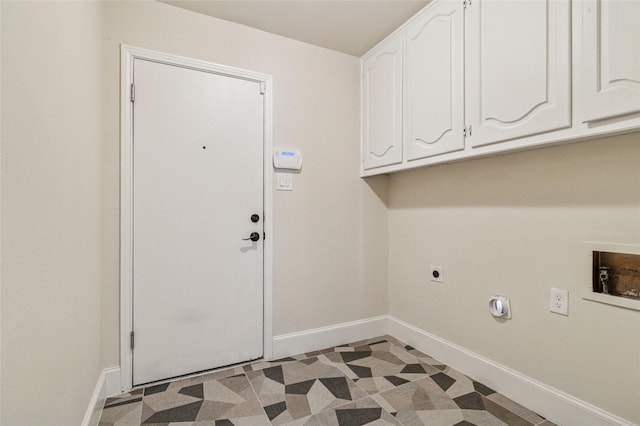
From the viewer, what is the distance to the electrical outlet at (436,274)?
2203 millimetres

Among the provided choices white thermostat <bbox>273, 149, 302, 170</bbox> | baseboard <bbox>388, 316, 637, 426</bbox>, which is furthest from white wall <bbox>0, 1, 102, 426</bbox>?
baseboard <bbox>388, 316, 637, 426</bbox>

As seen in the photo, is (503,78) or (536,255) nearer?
(503,78)

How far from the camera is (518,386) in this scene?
1.69 metres

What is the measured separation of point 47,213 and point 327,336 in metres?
2.03

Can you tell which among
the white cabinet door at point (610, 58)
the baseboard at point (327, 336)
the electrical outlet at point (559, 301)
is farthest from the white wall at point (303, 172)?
the white cabinet door at point (610, 58)

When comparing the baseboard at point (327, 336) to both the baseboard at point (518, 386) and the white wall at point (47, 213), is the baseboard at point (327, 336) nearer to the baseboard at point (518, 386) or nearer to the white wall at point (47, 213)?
the baseboard at point (518, 386)

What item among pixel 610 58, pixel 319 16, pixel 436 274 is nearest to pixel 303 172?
pixel 319 16

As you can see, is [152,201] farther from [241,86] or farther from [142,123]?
[241,86]

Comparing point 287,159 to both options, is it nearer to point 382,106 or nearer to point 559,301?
point 382,106

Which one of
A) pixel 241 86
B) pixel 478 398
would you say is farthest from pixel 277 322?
pixel 241 86

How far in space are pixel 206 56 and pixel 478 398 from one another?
2.75m

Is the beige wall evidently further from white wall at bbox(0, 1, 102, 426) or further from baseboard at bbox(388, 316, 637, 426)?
white wall at bbox(0, 1, 102, 426)

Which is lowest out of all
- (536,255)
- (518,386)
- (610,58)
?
(518,386)

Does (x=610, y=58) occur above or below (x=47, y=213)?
above
